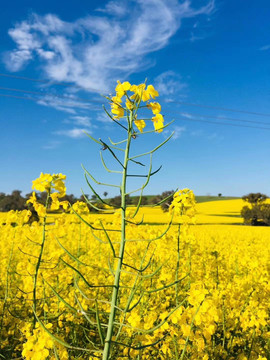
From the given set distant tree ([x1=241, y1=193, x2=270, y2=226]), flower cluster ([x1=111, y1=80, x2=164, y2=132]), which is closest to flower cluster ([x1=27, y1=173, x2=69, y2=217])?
flower cluster ([x1=111, y1=80, x2=164, y2=132])

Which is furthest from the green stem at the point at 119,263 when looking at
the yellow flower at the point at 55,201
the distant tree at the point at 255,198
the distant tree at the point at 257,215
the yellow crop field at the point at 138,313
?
the distant tree at the point at 255,198

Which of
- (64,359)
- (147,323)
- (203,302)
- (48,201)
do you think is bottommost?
(64,359)

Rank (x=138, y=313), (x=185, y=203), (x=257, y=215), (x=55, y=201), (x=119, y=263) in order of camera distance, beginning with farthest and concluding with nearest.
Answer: (x=257, y=215), (x=185, y=203), (x=138, y=313), (x=55, y=201), (x=119, y=263)

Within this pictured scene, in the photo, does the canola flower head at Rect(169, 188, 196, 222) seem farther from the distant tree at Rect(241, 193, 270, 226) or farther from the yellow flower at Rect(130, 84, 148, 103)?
the distant tree at Rect(241, 193, 270, 226)

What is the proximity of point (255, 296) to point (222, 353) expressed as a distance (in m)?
0.73

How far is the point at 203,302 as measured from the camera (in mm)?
2203

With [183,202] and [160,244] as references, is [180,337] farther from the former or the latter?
[160,244]

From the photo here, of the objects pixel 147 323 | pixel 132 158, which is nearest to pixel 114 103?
pixel 132 158

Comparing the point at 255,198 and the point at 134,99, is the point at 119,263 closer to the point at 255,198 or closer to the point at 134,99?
the point at 134,99

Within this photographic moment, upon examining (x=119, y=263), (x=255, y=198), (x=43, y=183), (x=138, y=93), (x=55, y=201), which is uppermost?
(x=255, y=198)

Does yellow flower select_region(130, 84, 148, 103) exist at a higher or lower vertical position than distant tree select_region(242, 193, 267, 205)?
lower

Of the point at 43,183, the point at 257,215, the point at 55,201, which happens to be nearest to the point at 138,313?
the point at 55,201

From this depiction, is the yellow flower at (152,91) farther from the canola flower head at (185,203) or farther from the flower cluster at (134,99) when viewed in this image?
the canola flower head at (185,203)

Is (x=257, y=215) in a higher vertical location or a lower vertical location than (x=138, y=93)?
lower
